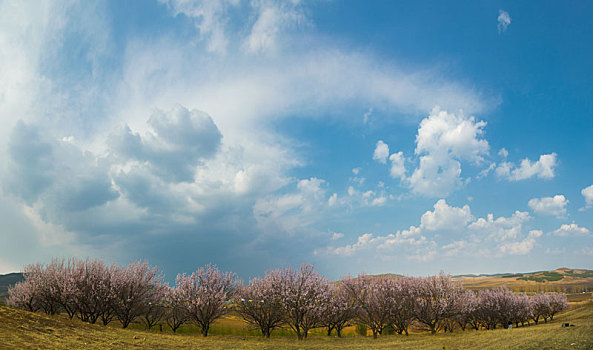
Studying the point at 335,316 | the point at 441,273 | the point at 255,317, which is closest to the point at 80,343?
the point at 255,317

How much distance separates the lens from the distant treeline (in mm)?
26953

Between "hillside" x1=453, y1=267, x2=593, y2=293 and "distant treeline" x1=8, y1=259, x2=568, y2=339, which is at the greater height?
"distant treeline" x1=8, y1=259, x2=568, y2=339

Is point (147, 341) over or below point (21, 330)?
below

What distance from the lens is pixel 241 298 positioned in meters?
32.2

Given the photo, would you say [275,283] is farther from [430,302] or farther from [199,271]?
[430,302]

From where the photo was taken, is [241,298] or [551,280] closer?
[241,298]

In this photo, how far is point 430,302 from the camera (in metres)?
34.9

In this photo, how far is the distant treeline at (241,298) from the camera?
27.0 m

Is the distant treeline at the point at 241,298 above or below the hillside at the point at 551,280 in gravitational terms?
above

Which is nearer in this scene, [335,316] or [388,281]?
[335,316]

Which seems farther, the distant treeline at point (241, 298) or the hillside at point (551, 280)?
the hillside at point (551, 280)

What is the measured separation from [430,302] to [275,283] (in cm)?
1709

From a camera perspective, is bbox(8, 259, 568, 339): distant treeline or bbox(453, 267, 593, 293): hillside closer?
bbox(8, 259, 568, 339): distant treeline

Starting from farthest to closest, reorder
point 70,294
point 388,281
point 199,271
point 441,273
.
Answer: point 441,273 < point 388,281 < point 199,271 < point 70,294
